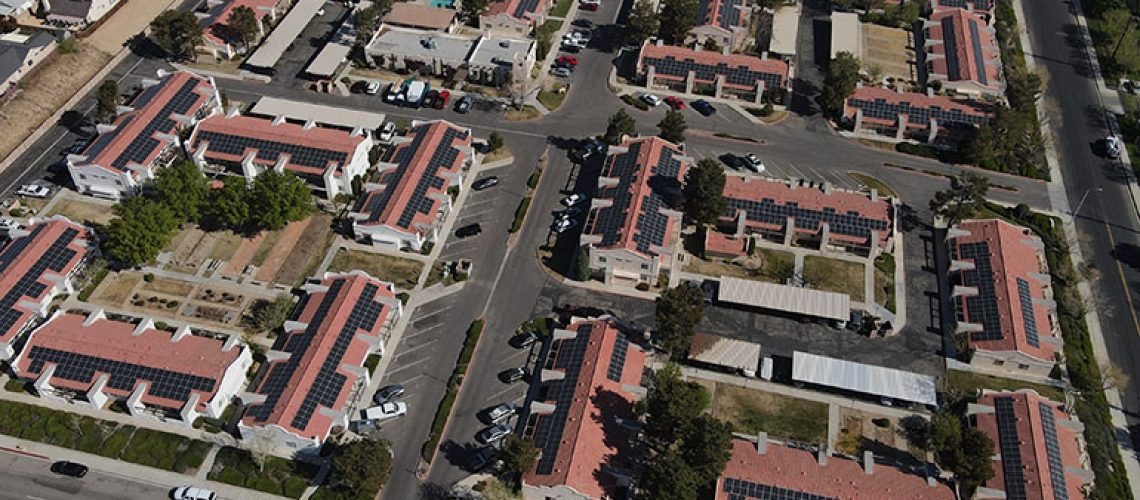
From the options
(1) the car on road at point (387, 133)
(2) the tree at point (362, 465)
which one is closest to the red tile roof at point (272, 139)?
(1) the car on road at point (387, 133)

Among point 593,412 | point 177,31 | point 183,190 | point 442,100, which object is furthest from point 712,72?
point 177,31

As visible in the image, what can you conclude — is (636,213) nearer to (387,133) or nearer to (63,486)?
(387,133)

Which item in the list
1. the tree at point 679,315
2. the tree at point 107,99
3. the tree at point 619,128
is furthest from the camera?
the tree at point 107,99

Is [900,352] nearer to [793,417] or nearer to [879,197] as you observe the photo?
[793,417]

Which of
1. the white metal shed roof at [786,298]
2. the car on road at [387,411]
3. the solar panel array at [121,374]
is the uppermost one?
the white metal shed roof at [786,298]

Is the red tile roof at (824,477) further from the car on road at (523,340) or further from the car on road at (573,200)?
the car on road at (573,200)

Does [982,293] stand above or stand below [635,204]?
below
